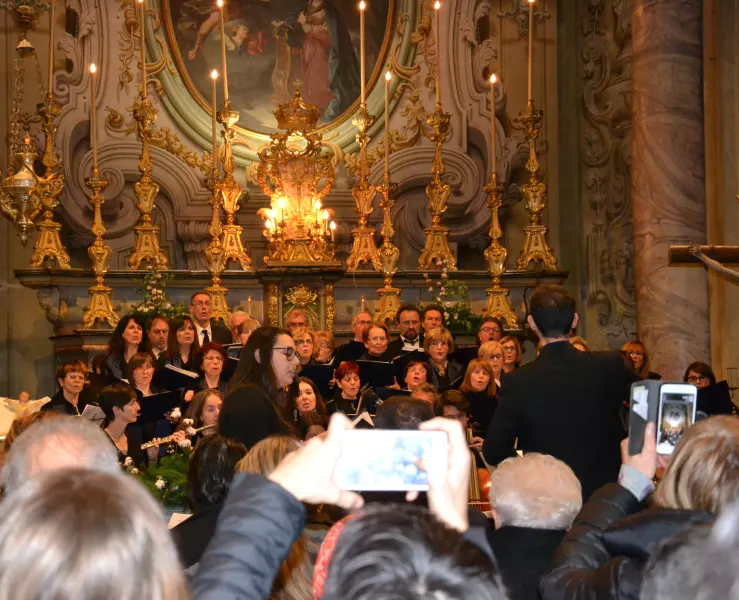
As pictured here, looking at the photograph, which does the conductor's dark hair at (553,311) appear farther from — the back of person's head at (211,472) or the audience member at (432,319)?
the audience member at (432,319)

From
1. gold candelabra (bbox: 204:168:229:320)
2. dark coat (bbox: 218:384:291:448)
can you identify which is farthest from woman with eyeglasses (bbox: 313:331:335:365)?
dark coat (bbox: 218:384:291:448)

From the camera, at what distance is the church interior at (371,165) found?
11422 millimetres

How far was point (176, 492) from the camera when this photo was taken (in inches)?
226

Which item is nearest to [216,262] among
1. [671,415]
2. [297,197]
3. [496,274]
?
[297,197]

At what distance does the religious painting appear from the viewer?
581 inches

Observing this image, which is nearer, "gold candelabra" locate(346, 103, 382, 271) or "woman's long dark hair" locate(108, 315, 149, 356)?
"woman's long dark hair" locate(108, 315, 149, 356)

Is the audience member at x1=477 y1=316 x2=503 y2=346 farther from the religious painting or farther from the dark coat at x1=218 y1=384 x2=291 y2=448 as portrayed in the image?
the religious painting

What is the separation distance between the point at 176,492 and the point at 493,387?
341cm

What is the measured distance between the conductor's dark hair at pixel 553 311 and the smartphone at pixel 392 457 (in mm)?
2890

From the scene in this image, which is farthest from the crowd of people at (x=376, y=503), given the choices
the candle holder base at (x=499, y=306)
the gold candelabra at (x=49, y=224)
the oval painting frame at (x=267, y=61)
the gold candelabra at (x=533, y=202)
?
the oval painting frame at (x=267, y=61)

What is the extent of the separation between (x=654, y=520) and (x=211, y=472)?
6.38ft

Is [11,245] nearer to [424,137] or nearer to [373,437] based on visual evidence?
[424,137]

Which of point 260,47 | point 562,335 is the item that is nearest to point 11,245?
point 260,47

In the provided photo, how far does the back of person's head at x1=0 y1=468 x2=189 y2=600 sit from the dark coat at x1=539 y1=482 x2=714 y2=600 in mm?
957
